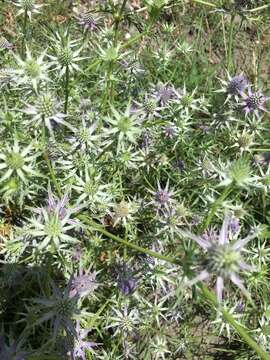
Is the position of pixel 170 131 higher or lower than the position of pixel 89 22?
lower

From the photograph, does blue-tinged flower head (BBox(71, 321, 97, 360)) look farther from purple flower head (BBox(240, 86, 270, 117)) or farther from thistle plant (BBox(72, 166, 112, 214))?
purple flower head (BBox(240, 86, 270, 117))

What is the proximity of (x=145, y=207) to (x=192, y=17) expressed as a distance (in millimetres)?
1813

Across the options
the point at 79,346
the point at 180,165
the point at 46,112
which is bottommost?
the point at 79,346

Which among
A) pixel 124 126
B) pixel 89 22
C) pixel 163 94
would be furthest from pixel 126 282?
pixel 89 22

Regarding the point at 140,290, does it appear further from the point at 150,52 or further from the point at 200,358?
the point at 150,52

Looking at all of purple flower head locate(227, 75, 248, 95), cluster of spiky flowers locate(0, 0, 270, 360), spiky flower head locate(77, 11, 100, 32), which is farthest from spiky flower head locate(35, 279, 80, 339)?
spiky flower head locate(77, 11, 100, 32)

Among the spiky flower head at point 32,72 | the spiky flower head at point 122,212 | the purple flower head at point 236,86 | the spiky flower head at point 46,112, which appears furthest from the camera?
the purple flower head at point 236,86

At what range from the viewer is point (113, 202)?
227 cm

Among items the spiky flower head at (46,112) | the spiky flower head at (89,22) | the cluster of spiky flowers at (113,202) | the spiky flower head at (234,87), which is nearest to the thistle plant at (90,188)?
the cluster of spiky flowers at (113,202)

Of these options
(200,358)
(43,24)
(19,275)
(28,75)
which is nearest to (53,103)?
(28,75)

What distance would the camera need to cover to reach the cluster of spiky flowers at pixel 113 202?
1.66 meters

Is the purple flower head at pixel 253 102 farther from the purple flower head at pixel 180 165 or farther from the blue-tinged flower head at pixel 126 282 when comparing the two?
the blue-tinged flower head at pixel 126 282

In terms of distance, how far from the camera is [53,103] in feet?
5.46

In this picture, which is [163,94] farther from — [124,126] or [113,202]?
[124,126]
